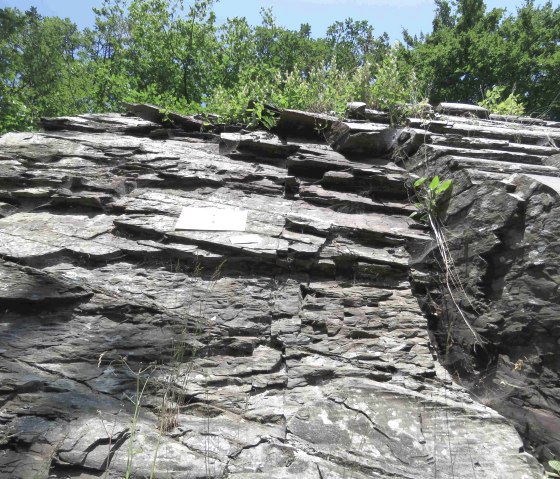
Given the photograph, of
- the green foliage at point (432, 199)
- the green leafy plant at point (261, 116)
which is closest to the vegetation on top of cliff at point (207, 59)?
the green leafy plant at point (261, 116)

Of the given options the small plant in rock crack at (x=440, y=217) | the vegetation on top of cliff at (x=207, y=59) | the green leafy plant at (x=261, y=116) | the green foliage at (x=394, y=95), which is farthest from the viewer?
the vegetation on top of cliff at (x=207, y=59)

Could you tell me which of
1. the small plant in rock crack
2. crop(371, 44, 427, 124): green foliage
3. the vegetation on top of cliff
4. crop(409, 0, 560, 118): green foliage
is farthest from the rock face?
crop(409, 0, 560, 118): green foliage

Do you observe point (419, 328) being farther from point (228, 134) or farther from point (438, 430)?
point (228, 134)

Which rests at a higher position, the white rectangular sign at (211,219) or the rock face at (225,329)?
the white rectangular sign at (211,219)

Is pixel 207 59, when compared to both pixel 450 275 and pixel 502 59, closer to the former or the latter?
pixel 502 59

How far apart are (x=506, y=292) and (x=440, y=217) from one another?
4.31ft

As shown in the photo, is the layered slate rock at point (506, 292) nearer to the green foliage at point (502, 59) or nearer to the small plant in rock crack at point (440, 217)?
the small plant in rock crack at point (440, 217)

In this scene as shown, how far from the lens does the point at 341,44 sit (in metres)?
32.2

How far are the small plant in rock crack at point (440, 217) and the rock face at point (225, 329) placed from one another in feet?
0.62

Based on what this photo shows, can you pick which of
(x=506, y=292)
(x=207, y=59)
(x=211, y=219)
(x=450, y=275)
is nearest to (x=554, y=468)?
(x=506, y=292)

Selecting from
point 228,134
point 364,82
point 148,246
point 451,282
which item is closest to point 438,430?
point 451,282

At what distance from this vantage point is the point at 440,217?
4648 millimetres

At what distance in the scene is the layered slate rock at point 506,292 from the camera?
123 inches

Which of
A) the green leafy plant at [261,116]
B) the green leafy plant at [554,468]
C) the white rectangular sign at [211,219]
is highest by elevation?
the green leafy plant at [261,116]
